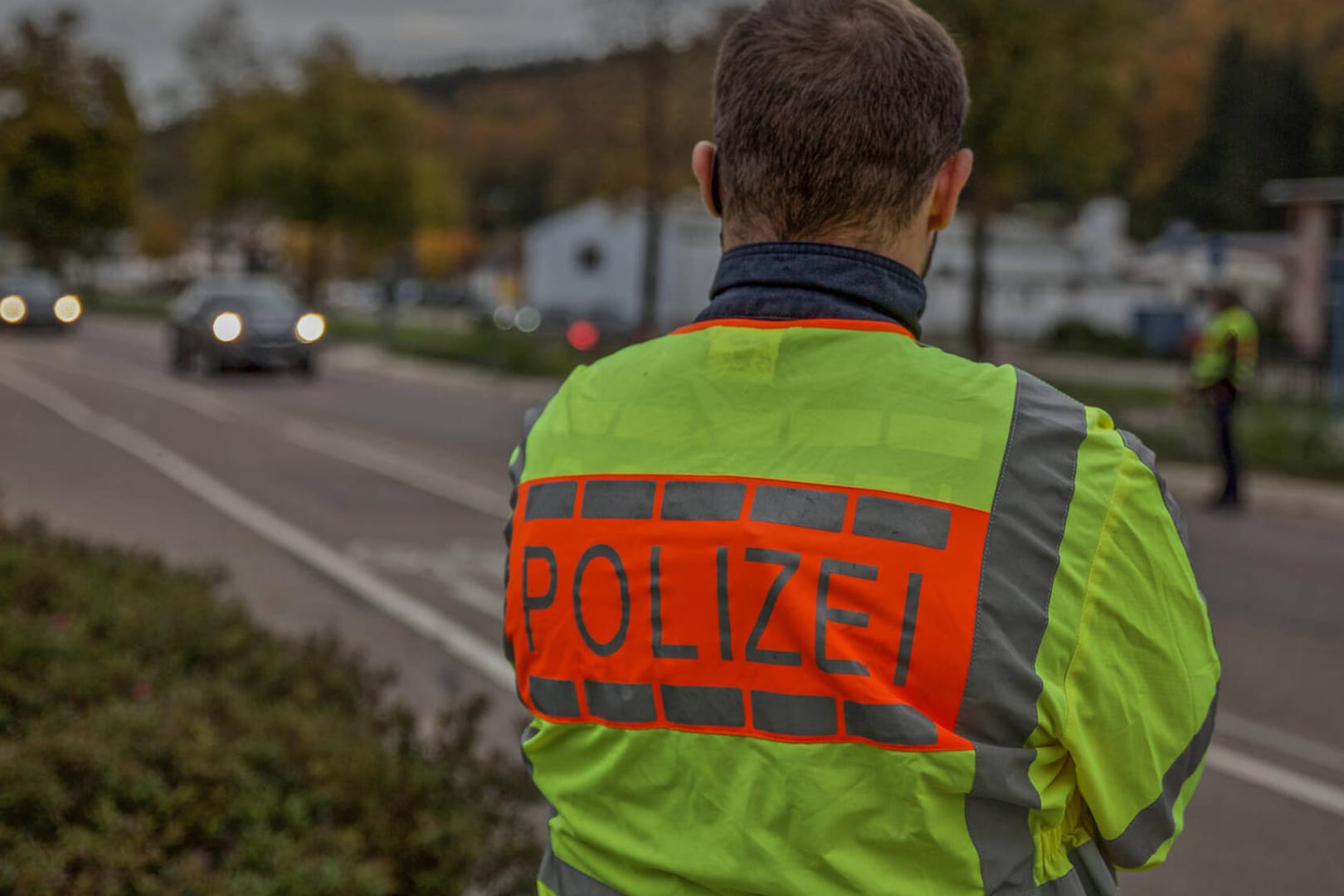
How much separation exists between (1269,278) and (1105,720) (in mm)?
52675

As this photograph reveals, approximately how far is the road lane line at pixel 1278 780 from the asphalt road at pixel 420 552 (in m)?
0.01

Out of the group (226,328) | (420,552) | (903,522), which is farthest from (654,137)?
(903,522)

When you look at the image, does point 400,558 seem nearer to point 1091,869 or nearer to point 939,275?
point 1091,869

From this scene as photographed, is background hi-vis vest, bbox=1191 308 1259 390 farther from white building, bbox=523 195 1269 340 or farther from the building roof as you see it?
white building, bbox=523 195 1269 340

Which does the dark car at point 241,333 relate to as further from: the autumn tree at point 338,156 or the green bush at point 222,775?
the green bush at point 222,775

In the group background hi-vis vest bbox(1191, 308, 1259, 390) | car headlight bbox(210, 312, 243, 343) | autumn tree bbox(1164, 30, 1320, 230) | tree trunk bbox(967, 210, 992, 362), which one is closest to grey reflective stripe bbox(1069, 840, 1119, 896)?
background hi-vis vest bbox(1191, 308, 1259, 390)

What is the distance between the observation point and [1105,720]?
1.40m

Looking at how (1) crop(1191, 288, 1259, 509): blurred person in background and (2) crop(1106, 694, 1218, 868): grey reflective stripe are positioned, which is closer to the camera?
(2) crop(1106, 694, 1218, 868): grey reflective stripe

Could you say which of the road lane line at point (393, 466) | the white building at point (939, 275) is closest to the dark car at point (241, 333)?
the road lane line at point (393, 466)

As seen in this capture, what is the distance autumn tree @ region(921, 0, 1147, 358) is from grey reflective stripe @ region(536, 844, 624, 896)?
57.3 ft

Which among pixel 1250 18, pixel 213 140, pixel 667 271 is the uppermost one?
pixel 1250 18

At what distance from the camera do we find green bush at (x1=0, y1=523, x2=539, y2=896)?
3014 millimetres

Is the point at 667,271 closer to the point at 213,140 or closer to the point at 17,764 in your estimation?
the point at 213,140

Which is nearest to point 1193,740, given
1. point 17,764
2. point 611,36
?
point 17,764
